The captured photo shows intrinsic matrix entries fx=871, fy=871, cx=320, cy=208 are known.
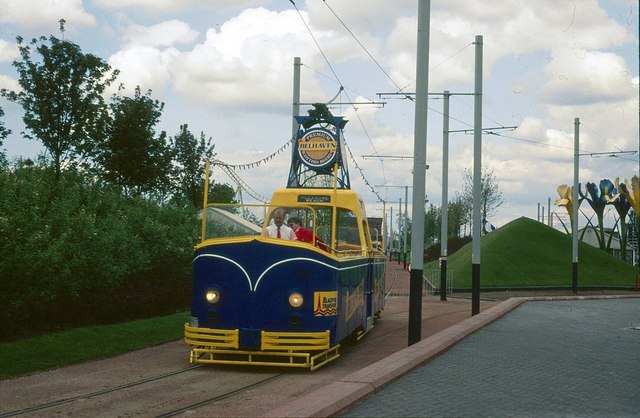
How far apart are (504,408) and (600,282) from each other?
4073 centimetres

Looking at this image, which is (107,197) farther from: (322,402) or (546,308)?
(322,402)

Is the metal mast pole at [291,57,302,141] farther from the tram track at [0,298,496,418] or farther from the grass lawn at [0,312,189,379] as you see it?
the tram track at [0,298,496,418]

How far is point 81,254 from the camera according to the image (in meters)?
19.6

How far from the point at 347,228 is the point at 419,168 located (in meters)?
1.86

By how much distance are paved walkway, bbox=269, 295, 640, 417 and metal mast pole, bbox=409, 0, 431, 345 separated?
630 mm

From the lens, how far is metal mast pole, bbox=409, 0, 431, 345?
16156 mm

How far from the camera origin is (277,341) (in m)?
13.1

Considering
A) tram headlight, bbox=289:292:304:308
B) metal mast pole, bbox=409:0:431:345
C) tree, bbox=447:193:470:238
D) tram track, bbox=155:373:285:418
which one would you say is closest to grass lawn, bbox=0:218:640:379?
tram track, bbox=155:373:285:418

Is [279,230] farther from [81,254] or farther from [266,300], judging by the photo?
[81,254]

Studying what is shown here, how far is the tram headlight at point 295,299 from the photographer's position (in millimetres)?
13133

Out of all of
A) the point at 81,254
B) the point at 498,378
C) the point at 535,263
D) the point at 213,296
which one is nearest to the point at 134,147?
the point at 81,254

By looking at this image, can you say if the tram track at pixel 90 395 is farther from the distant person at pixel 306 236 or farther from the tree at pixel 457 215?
the tree at pixel 457 215

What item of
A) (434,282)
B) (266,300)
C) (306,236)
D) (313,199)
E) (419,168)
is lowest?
(266,300)

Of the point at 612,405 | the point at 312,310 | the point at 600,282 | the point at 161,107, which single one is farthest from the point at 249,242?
the point at 600,282
